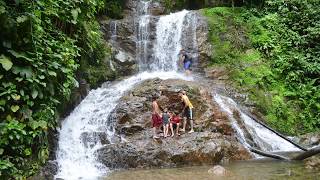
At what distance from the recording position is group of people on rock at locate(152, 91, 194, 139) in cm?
1175

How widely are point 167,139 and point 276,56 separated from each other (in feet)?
27.5

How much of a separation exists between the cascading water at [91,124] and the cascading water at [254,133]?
3521mm

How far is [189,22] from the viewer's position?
19.4m

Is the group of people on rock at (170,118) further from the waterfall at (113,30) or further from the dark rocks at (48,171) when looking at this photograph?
the waterfall at (113,30)

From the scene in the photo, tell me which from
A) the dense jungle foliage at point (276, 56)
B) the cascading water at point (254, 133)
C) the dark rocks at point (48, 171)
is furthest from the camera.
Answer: the dense jungle foliage at point (276, 56)

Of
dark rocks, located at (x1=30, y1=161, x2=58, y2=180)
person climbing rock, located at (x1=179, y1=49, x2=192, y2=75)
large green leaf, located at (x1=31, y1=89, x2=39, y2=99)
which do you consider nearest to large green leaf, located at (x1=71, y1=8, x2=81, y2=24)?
large green leaf, located at (x1=31, y1=89, x2=39, y2=99)

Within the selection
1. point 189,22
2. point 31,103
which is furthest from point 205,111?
point 189,22

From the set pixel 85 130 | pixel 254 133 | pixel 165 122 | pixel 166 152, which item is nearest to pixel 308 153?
pixel 254 133

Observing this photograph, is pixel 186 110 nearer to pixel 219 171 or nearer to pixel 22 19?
pixel 219 171

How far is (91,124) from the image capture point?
42.3 feet

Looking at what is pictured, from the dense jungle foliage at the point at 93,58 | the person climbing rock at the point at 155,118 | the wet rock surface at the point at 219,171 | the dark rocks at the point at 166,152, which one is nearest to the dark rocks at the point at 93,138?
the dark rocks at the point at 166,152

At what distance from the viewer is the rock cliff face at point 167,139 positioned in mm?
10875

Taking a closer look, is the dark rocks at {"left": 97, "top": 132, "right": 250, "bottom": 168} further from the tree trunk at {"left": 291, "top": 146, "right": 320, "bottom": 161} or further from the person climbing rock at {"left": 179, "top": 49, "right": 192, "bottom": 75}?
the person climbing rock at {"left": 179, "top": 49, "right": 192, "bottom": 75}

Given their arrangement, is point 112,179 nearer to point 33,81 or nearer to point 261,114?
point 33,81
